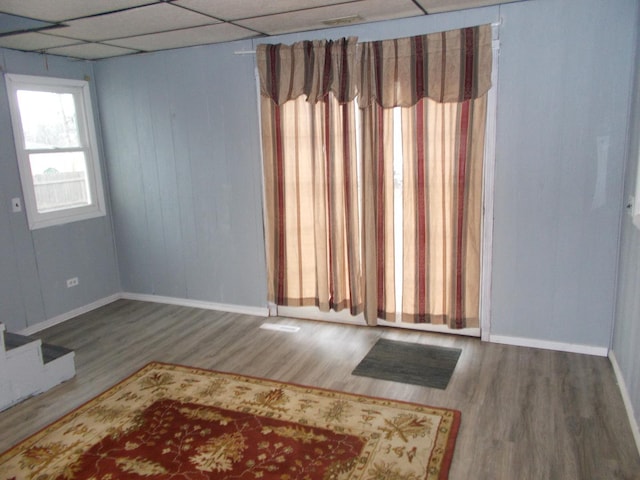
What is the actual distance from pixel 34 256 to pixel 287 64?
2874 millimetres

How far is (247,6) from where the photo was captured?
316 centimetres

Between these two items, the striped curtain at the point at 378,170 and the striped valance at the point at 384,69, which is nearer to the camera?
the striped valance at the point at 384,69

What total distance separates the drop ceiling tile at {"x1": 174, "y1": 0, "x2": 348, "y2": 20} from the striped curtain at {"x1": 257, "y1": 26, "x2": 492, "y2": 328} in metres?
0.62

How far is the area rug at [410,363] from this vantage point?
11.0 feet

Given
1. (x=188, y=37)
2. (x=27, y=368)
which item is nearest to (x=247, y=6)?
(x=188, y=37)

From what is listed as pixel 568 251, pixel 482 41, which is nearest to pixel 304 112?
pixel 482 41

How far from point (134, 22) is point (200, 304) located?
8.76 ft

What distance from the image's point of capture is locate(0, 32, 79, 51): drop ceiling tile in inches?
148

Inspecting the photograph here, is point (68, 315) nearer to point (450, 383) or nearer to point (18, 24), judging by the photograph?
point (18, 24)

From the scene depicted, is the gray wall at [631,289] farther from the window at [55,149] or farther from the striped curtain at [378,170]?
the window at [55,149]

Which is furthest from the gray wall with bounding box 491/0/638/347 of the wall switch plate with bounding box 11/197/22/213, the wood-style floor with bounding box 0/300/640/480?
the wall switch plate with bounding box 11/197/22/213

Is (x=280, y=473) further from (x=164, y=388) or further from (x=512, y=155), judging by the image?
(x=512, y=155)

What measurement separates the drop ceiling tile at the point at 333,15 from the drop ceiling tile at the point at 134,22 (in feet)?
1.33

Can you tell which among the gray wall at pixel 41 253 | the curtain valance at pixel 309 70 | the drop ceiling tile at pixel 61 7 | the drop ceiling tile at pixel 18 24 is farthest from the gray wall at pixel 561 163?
the gray wall at pixel 41 253
